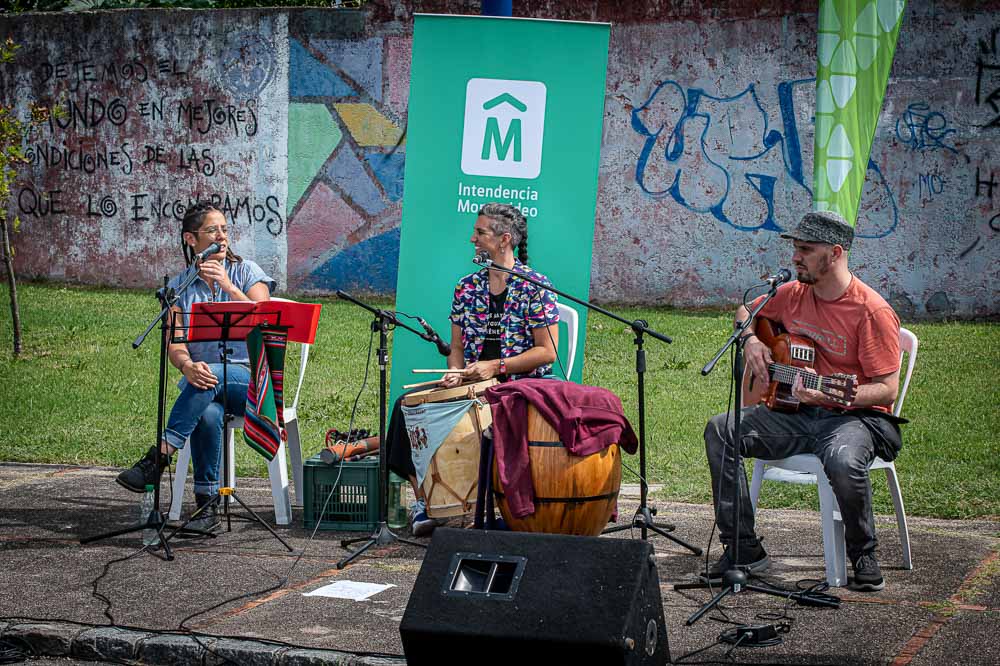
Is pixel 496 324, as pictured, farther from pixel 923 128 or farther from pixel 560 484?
pixel 923 128

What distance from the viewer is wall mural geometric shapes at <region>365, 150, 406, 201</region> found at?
1522 centimetres

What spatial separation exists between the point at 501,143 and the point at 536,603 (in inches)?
154

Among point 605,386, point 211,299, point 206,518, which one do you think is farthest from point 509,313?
point 605,386

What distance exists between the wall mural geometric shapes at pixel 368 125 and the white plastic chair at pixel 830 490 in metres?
10.2

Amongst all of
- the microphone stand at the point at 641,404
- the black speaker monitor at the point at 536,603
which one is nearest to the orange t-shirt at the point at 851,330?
the microphone stand at the point at 641,404

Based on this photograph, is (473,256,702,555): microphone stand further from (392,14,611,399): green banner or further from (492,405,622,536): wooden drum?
(392,14,611,399): green banner

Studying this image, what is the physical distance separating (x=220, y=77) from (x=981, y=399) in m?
10.4

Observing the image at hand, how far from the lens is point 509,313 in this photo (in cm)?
653

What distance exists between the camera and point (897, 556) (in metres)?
5.77

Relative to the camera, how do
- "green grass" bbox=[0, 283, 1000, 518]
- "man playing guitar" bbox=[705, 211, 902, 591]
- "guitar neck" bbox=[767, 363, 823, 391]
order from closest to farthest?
"man playing guitar" bbox=[705, 211, 902, 591], "guitar neck" bbox=[767, 363, 823, 391], "green grass" bbox=[0, 283, 1000, 518]

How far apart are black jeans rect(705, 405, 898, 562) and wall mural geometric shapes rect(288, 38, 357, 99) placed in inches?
422

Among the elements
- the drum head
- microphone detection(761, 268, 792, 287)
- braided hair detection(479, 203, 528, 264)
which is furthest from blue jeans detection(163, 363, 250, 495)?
microphone detection(761, 268, 792, 287)

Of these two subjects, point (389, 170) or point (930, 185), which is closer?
point (930, 185)

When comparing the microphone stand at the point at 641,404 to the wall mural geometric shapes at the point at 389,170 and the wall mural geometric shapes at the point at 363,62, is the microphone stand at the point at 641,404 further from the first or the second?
the wall mural geometric shapes at the point at 363,62
